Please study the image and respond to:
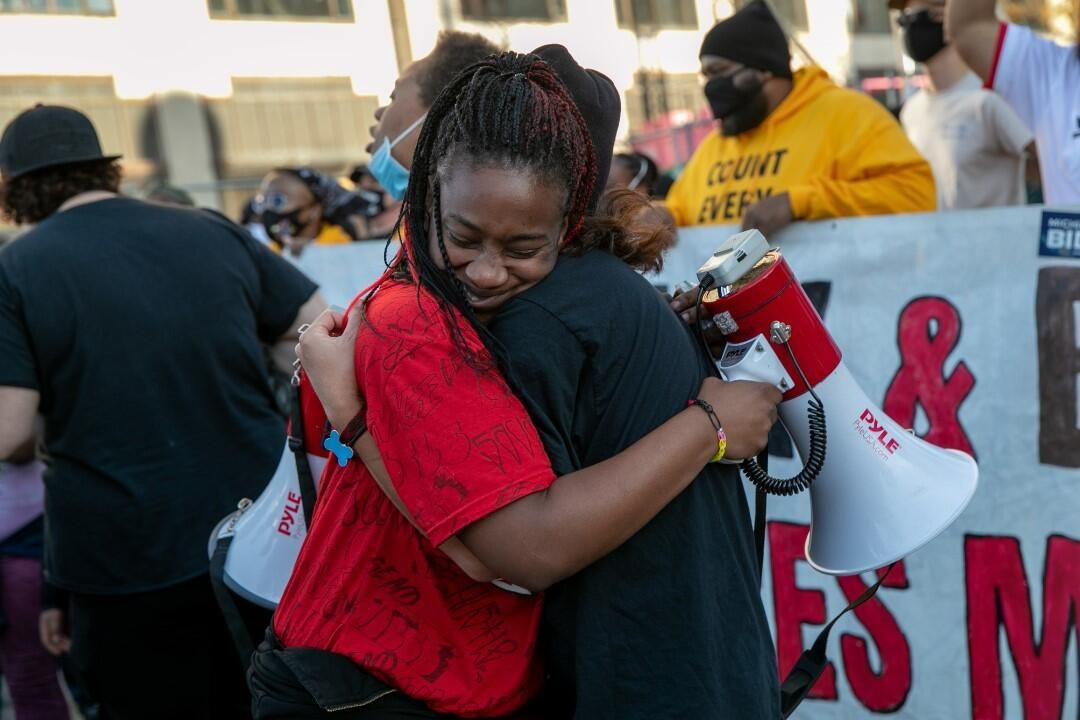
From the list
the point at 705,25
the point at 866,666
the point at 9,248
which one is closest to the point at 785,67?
the point at 866,666

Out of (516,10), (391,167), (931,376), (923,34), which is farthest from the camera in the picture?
(516,10)

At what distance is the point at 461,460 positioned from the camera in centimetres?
142

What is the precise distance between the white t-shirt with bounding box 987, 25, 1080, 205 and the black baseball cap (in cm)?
261

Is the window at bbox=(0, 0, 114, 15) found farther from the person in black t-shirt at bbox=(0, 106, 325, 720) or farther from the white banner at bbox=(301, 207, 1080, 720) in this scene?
the white banner at bbox=(301, 207, 1080, 720)

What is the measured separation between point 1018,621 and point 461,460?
205 cm

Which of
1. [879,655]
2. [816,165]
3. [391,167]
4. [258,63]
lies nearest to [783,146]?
[816,165]

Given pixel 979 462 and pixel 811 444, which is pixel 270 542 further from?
pixel 979 462

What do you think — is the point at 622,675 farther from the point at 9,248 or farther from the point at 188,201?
the point at 188,201

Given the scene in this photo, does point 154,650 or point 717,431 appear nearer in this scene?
point 717,431

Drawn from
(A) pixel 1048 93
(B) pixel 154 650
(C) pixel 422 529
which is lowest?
(B) pixel 154 650

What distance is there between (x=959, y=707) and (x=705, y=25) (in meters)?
24.8

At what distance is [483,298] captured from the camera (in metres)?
1.55

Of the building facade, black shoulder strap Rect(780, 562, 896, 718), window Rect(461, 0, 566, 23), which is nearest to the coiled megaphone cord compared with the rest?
black shoulder strap Rect(780, 562, 896, 718)

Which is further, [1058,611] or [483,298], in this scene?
[1058,611]
